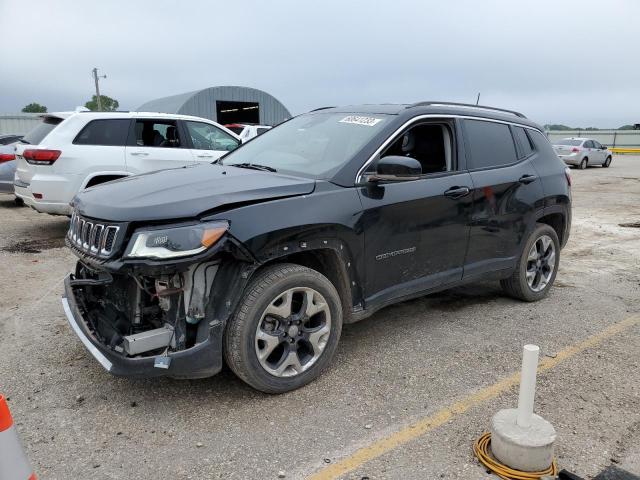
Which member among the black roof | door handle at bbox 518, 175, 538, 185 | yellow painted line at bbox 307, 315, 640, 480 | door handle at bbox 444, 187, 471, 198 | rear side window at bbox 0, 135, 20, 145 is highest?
the black roof

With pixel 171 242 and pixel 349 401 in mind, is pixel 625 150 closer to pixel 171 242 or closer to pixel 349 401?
pixel 349 401

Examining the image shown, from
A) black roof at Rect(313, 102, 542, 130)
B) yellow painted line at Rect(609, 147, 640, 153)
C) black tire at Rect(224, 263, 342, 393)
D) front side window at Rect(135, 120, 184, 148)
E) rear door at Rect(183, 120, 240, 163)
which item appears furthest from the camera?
yellow painted line at Rect(609, 147, 640, 153)

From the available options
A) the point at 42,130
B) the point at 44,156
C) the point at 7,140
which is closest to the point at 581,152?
the point at 7,140

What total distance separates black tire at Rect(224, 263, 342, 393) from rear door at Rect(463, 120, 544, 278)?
167cm

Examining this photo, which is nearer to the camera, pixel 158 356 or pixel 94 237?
pixel 158 356

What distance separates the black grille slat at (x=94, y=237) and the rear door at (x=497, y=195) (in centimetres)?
275

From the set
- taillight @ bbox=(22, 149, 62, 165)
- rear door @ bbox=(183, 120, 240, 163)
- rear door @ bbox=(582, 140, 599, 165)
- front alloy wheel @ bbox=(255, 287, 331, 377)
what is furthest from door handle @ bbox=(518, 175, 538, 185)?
rear door @ bbox=(582, 140, 599, 165)

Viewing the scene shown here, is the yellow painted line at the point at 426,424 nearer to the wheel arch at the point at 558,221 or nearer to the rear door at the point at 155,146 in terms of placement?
the wheel arch at the point at 558,221

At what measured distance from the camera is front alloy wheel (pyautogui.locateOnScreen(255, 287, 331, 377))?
316 cm

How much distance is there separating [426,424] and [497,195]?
7.33 feet

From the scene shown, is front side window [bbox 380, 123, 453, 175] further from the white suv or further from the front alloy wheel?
the white suv

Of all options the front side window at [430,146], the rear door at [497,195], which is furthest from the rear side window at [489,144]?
the front side window at [430,146]

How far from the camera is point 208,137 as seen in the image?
8.36 metres

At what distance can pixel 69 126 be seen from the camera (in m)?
7.13
